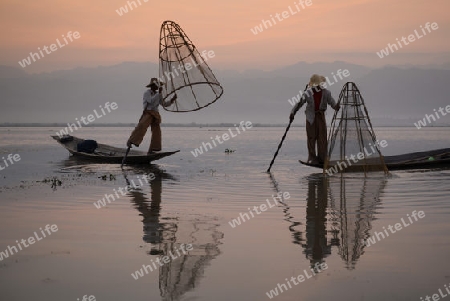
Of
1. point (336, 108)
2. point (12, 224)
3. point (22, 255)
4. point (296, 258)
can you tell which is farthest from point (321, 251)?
point (336, 108)

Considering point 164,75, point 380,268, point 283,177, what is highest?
point 164,75

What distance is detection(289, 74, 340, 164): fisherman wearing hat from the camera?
49.5 ft

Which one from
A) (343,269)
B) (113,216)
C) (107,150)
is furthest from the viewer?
(107,150)

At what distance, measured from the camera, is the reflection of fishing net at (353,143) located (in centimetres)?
1494

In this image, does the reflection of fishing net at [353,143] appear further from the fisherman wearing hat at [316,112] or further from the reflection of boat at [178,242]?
the reflection of boat at [178,242]

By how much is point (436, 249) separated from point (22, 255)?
15.2ft

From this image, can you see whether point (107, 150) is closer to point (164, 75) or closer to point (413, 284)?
point (164, 75)

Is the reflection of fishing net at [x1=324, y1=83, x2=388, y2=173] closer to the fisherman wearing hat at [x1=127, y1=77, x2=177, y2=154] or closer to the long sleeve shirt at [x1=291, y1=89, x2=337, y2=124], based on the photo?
the long sleeve shirt at [x1=291, y1=89, x2=337, y2=124]

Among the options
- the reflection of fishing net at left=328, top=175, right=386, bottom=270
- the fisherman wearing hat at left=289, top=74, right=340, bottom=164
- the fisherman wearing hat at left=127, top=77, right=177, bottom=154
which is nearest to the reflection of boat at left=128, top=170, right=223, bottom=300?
the reflection of fishing net at left=328, top=175, right=386, bottom=270

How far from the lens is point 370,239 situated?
267 inches

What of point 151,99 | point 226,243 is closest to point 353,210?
point 226,243

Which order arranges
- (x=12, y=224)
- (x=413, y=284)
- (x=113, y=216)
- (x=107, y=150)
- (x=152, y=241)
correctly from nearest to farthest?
(x=413, y=284)
(x=152, y=241)
(x=12, y=224)
(x=113, y=216)
(x=107, y=150)

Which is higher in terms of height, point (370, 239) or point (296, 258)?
point (296, 258)

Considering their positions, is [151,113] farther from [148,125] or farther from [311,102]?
[311,102]
